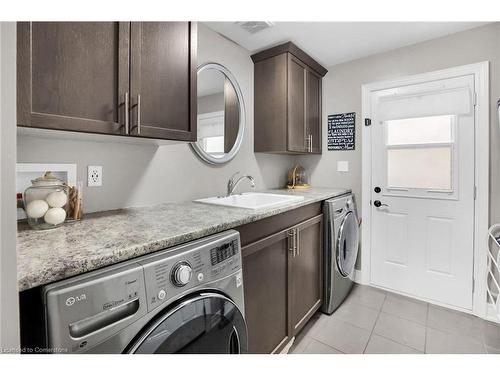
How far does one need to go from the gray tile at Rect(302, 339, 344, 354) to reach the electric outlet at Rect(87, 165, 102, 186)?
165 cm

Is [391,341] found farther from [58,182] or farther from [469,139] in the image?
[58,182]

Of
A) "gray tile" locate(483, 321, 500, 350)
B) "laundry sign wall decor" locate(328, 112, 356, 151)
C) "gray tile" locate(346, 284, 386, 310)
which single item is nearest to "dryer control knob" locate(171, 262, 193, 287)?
"gray tile" locate(346, 284, 386, 310)

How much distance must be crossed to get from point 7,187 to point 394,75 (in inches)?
112

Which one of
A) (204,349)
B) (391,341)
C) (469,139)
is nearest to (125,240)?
(204,349)

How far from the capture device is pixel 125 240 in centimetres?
80

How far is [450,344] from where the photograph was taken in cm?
167

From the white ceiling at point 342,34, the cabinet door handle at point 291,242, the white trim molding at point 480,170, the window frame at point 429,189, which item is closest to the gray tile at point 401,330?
the white trim molding at point 480,170

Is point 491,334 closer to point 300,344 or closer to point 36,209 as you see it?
point 300,344

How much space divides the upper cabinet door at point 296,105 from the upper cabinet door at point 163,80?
1151 millimetres

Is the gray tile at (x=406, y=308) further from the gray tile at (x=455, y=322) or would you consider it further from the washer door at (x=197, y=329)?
the washer door at (x=197, y=329)

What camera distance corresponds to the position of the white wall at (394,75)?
75.8 inches

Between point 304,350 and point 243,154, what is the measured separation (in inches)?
63.3

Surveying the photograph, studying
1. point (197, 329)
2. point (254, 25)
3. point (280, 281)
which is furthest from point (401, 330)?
point (254, 25)
